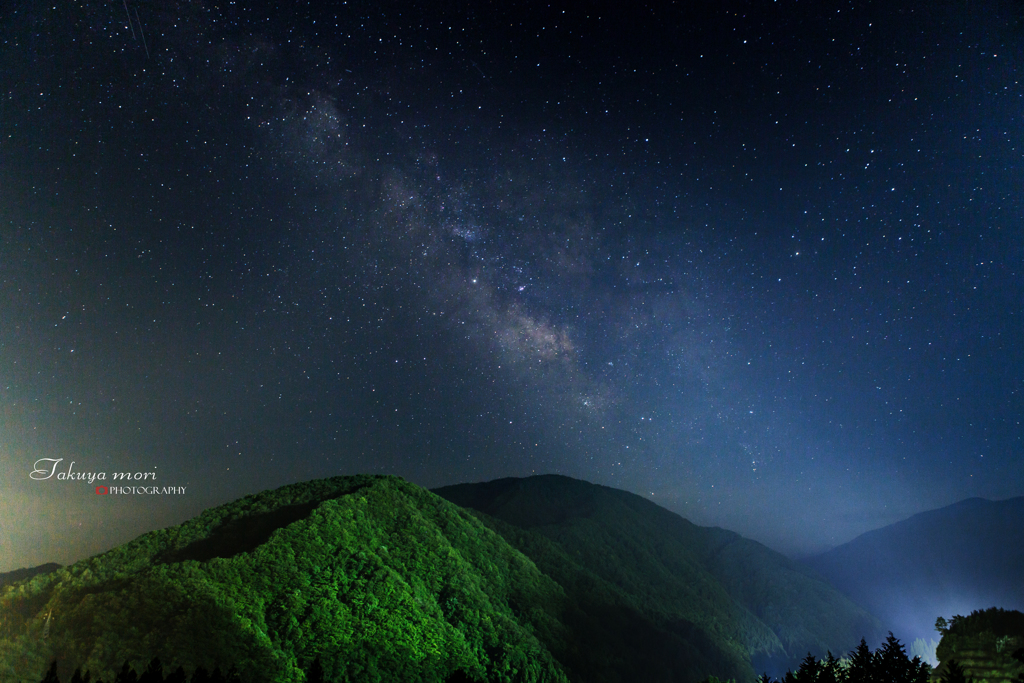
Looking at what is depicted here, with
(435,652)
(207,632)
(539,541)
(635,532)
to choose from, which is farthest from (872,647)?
(207,632)

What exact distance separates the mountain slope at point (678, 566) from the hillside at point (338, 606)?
51.1 ft

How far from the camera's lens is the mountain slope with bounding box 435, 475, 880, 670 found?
120438mm

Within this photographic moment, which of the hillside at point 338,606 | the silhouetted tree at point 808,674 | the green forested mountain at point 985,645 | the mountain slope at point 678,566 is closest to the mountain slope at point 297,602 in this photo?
the hillside at point 338,606

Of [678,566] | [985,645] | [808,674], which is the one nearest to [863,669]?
[808,674]

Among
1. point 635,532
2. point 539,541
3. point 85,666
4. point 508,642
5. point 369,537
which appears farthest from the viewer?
point 635,532

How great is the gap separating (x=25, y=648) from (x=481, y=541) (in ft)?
195

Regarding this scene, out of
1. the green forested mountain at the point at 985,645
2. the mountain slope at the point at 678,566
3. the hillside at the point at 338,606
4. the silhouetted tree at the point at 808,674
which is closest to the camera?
the silhouetted tree at the point at 808,674

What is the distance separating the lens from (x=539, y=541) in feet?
386

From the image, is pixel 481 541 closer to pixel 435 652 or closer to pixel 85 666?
pixel 435 652

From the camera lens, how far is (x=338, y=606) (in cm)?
6144

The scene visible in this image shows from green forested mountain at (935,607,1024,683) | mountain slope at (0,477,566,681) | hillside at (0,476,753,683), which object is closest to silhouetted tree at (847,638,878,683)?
green forested mountain at (935,607,1024,683)

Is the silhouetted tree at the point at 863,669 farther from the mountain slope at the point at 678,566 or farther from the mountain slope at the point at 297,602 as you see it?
the mountain slope at the point at 678,566

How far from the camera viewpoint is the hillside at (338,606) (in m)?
52.5

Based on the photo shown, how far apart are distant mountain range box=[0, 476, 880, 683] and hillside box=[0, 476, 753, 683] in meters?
0.19
